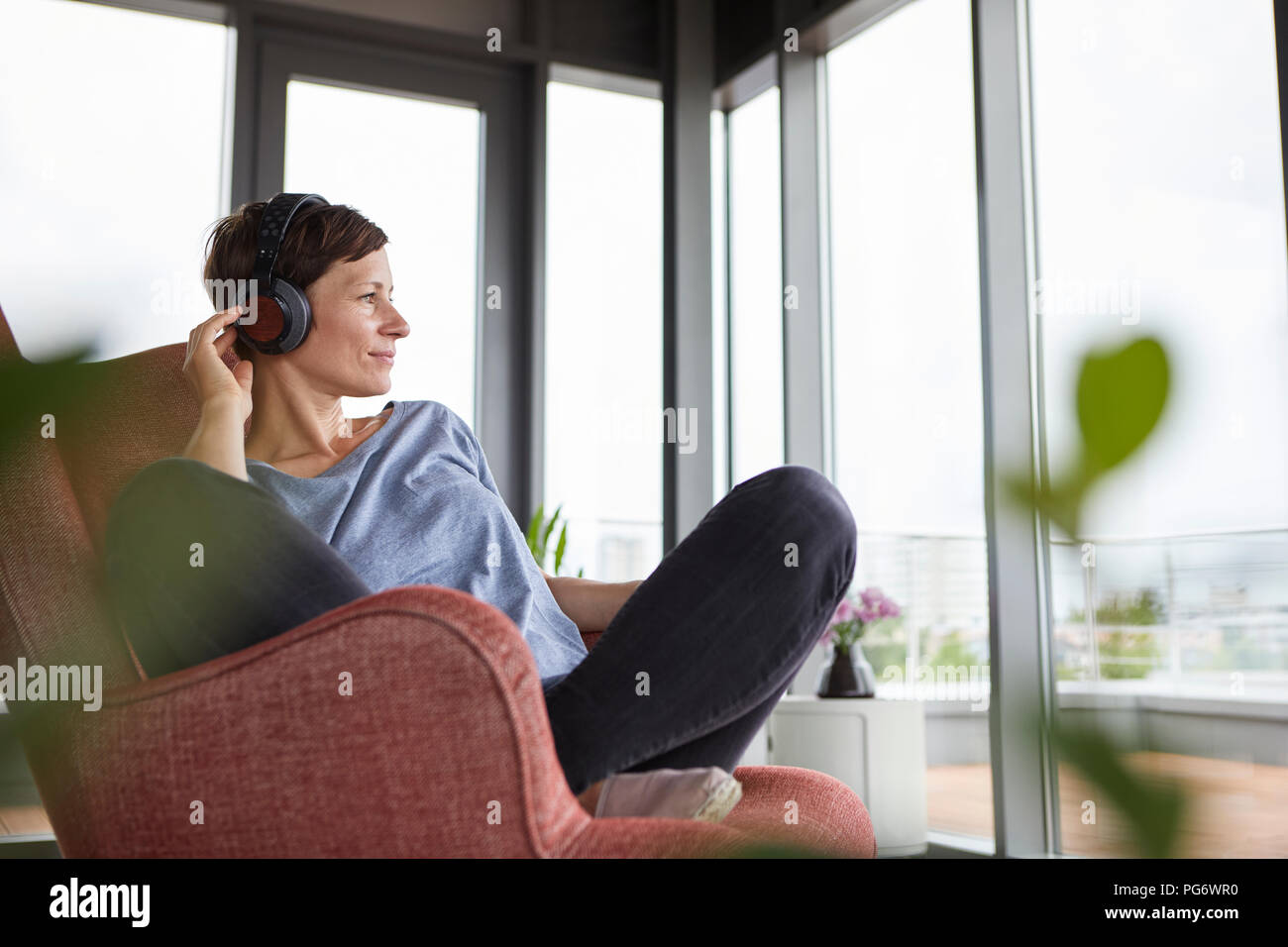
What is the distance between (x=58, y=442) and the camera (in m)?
0.23

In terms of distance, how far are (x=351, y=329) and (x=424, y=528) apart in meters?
0.33

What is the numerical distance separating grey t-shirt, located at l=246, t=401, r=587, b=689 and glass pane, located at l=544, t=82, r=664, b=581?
205cm

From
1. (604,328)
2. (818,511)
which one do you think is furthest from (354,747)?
(604,328)

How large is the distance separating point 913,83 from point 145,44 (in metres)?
2.23

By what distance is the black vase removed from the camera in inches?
105

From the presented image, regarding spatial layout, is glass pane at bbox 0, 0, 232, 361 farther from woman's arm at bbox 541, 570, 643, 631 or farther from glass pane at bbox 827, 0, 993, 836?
glass pane at bbox 827, 0, 993, 836

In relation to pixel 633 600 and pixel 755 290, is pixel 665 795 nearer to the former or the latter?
pixel 633 600

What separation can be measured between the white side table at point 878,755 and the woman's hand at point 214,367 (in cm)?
173

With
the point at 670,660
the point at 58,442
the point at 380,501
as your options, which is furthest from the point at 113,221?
the point at 380,501

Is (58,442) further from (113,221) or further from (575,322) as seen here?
(575,322)

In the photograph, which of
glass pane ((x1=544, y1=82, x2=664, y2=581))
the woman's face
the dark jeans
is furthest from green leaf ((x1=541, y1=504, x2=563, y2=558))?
the dark jeans

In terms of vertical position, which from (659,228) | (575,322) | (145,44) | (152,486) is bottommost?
(152,486)

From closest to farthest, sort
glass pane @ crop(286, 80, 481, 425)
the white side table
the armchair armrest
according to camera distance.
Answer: the armchair armrest
the white side table
glass pane @ crop(286, 80, 481, 425)

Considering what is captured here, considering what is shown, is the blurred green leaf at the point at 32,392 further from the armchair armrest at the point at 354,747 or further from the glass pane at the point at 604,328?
the glass pane at the point at 604,328
